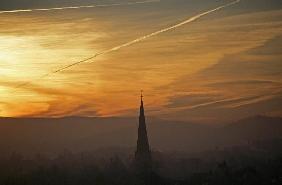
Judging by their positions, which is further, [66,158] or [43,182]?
[66,158]

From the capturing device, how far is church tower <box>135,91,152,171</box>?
253ft

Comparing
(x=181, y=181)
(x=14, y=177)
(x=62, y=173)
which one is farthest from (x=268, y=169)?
(x=14, y=177)

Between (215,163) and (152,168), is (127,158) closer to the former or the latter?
(215,163)

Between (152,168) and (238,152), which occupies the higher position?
(152,168)

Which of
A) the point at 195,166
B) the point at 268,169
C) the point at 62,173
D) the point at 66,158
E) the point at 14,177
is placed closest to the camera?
the point at 14,177

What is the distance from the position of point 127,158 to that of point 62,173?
2146cm

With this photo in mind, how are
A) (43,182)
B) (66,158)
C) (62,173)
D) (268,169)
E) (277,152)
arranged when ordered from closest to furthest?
(43,182)
(62,173)
(268,169)
(66,158)
(277,152)

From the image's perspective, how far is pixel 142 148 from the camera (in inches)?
3093

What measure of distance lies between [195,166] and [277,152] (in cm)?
2818

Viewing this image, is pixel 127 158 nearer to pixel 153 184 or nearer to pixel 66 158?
pixel 66 158

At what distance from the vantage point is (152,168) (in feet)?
273

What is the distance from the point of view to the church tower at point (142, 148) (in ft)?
253

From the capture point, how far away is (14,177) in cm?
7744

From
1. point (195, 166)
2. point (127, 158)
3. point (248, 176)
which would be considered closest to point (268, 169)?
point (248, 176)
